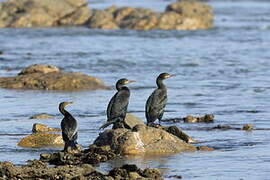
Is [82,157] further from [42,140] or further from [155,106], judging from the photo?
[155,106]

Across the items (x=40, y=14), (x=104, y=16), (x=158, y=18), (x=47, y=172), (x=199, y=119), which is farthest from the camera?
(x=104, y=16)

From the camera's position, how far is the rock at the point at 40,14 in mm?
48844

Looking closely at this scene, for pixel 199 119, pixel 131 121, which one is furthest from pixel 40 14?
pixel 131 121

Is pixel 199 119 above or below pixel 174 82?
below

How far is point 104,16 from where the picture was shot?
5031 cm

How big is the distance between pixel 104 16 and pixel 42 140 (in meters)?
36.4

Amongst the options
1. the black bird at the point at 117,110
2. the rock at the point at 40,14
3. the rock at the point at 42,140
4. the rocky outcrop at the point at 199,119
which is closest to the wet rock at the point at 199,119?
the rocky outcrop at the point at 199,119

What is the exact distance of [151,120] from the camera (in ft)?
48.3

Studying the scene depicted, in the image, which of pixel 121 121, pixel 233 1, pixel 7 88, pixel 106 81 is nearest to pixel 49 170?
pixel 121 121

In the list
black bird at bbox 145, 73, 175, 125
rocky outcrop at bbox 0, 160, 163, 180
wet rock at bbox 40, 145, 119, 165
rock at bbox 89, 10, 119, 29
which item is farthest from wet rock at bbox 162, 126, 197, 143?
rock at bbox 89, 10, 119, 29

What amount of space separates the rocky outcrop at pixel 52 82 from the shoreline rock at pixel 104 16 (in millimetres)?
23419

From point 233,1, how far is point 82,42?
1762 inches

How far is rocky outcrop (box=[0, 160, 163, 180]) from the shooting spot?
1088 centimetres

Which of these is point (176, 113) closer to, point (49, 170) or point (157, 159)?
point (157, 159)
